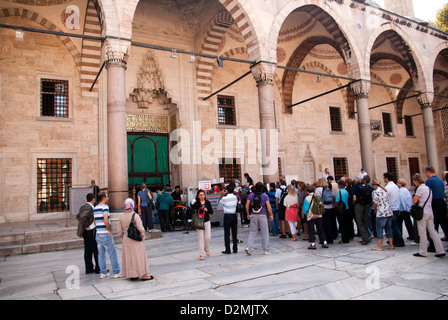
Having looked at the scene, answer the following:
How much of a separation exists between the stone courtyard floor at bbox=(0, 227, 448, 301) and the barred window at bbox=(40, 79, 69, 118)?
6010 millimetres

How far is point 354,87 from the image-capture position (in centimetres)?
1233

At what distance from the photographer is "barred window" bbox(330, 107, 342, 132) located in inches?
685

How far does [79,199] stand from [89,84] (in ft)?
15.0

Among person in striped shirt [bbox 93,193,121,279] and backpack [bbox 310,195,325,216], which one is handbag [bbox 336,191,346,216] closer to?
backpack [bbox 310,195,325,216]

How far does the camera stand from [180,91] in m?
12.8

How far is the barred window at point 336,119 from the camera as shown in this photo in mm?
17391

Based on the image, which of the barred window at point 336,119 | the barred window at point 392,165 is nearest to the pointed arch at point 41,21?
the barred window at point 336,119

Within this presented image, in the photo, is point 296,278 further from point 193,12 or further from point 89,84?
point 193,12

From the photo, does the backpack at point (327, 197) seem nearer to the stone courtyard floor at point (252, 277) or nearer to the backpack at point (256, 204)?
the stone courtyard floor at point (252, 277)

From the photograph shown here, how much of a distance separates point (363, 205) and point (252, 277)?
3.17 meters

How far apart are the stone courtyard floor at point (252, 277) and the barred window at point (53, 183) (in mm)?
4438

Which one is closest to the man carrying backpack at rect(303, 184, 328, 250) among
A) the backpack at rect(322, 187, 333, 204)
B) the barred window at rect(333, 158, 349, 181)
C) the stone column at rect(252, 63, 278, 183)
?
the backpack at rect(322, 187, 333, 204)
